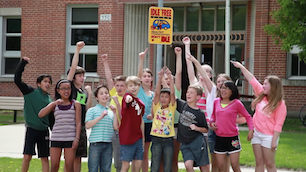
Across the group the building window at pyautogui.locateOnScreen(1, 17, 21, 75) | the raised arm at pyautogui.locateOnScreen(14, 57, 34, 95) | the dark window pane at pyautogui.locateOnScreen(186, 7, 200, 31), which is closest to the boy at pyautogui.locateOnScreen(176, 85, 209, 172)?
the raised arm at pyautogui.locateOnScreen(14, 57, 34, 95)

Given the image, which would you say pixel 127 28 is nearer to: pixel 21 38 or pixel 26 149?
pixel 21 38

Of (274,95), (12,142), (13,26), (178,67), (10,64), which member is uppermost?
(13,26)

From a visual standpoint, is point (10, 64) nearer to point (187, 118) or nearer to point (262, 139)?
point (187, 118)

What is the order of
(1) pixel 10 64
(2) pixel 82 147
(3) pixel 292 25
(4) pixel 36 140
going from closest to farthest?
(2) pixel 82 147 < (4) pixel 36 140 < (3) pixel 292 25 < (1) pixel 10 64

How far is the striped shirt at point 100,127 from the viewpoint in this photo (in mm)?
6047

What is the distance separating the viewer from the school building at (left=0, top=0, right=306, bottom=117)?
15883mm

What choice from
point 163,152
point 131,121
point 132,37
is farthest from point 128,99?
point 132,37

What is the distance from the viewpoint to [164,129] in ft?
20.5

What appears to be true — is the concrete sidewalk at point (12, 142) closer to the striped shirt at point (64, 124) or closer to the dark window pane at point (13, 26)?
the striped shirt at point (64, 124)

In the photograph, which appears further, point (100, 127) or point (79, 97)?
point (79, 97)

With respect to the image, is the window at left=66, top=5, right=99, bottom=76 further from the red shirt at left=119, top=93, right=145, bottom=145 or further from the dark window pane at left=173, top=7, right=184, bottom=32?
the red shirt at left=119, top=93, right=145, bottom=145

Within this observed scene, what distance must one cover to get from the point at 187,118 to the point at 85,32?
41.0ft

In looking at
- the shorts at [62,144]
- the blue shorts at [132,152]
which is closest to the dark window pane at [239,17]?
the blue shorts at [132,152]

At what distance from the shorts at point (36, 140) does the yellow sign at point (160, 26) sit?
8.77 ft
